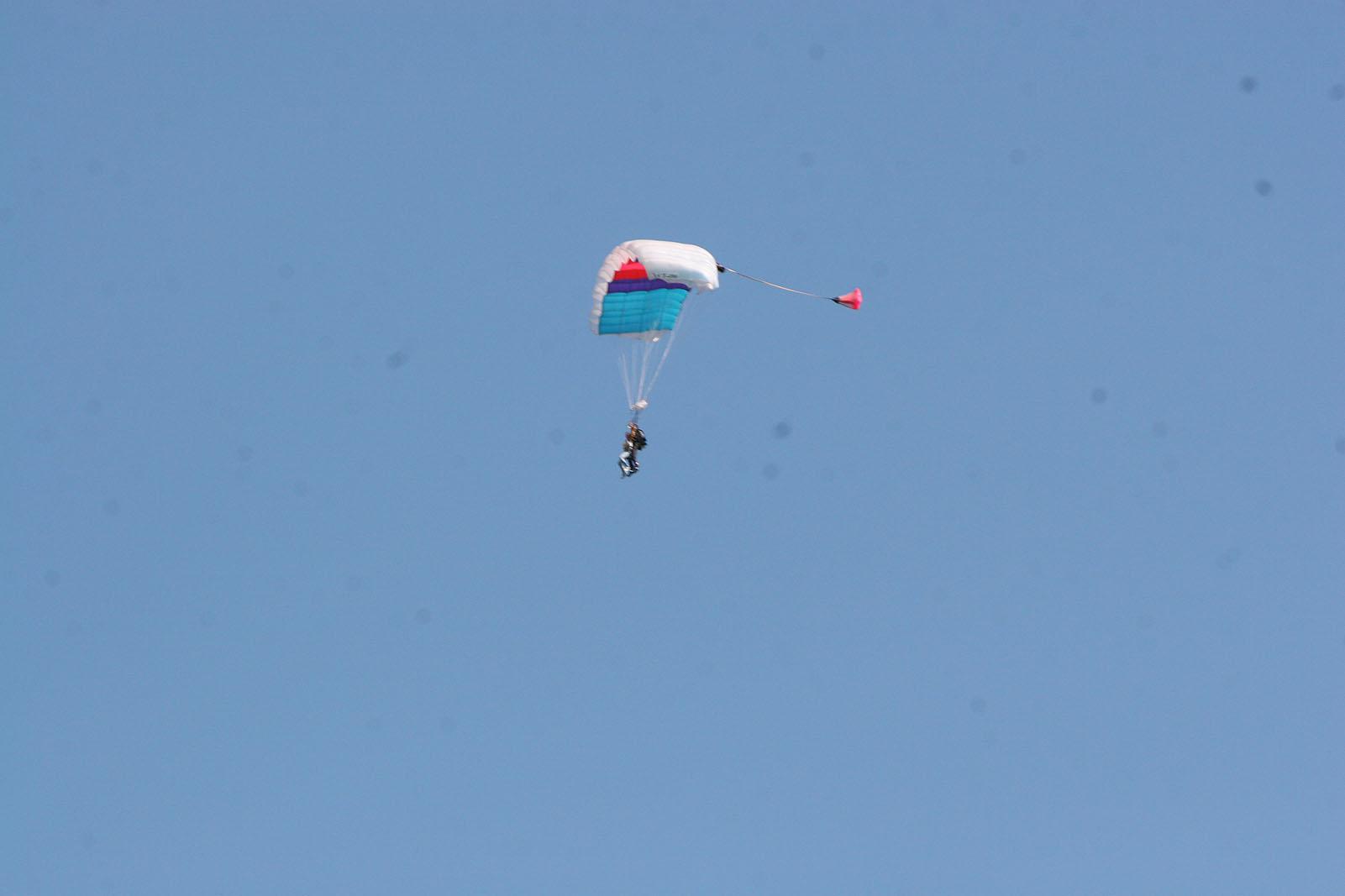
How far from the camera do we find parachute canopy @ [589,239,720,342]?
68.1 meters

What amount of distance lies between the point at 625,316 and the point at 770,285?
10.8ft

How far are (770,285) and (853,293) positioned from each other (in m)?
2.13

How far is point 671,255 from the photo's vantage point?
224 ft

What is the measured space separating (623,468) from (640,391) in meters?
2.17

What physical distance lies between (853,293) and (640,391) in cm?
555

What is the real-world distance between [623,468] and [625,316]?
3447 millimetres

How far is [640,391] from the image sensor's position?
70938mm

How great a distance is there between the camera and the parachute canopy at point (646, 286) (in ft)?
223

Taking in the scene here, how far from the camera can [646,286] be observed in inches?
2687

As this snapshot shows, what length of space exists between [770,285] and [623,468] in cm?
543

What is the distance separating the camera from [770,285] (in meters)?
67.4

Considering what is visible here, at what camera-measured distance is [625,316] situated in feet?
225

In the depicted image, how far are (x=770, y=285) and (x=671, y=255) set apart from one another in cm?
235
